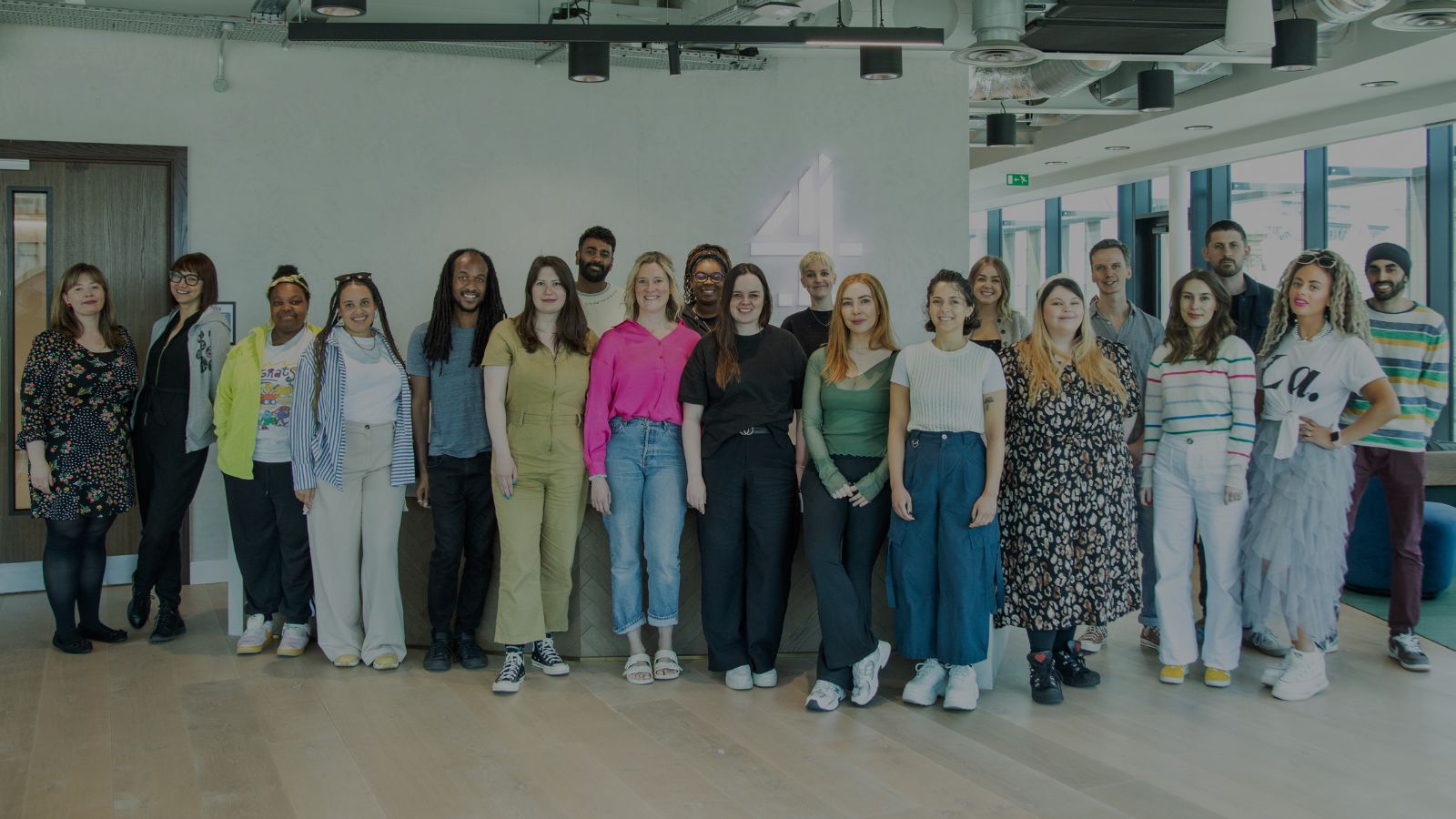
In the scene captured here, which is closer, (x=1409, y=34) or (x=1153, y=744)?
(x=1153, y=744)

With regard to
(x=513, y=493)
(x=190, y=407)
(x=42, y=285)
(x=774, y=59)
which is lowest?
(x=513, y=493)

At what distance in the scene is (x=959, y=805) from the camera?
3348 millimetres

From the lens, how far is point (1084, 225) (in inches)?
587

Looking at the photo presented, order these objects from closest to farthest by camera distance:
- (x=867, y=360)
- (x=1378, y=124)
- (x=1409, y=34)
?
(x=867, y=360)
(x=1409, y=34)
(x=1378, y=124)

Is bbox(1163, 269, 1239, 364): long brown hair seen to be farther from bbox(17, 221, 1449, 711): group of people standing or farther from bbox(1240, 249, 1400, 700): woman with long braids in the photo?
bbox(1240, 249, 1400, 700): woman with long braids

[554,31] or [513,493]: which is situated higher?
[554,31]

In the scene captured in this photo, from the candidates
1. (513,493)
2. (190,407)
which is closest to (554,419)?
(513,493)

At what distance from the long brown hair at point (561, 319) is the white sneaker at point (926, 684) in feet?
5.48

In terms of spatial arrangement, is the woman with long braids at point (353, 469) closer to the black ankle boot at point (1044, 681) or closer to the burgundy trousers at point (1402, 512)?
the black ankle boot at point (1044, 681)

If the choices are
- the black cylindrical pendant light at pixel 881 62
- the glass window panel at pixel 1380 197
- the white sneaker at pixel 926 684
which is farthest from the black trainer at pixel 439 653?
the glass window panel at pixel 1380 197

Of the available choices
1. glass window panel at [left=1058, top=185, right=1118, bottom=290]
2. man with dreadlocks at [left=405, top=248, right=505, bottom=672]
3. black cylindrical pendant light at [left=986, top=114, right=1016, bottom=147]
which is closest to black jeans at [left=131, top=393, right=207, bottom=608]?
man with dreadlocks at [left=405, top=248, right=505, bottom=672]

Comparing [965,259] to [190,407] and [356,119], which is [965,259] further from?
[190,407]

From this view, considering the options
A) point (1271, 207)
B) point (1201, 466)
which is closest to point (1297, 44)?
point (1201, 466)

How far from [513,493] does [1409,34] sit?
6.07 meters
